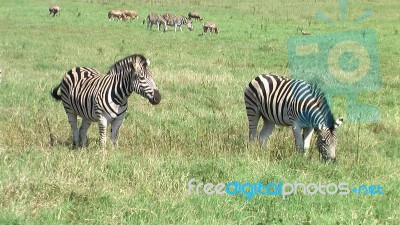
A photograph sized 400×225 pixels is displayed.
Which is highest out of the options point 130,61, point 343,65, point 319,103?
point 130,61

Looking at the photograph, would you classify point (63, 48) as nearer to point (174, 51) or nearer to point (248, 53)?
point (174, 51)

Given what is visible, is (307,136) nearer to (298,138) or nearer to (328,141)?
(298,138)

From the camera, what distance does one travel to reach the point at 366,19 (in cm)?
3588

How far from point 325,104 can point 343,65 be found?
11.6m

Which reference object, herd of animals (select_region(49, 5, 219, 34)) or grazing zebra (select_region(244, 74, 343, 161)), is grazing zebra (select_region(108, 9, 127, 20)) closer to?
herd of animals (select_region(49, 5, 219, 34))

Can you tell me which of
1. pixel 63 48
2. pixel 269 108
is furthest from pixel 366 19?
pixel 269 108

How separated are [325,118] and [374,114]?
4.78 m

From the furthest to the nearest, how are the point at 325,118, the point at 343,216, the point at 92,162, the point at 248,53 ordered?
1. the point at 248,53
2. the point at 325,118
3. the point at 92,162
4. the point at 343,216

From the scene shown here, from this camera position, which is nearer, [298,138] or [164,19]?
[298,138]

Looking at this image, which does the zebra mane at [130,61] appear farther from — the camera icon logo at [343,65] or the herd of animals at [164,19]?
the herd of animals at [164,19]

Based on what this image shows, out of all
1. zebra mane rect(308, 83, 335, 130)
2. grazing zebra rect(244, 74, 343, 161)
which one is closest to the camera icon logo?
zebra mane rect(308, 83, 335, 130)

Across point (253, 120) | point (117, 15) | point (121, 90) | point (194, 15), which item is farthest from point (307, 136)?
point (194, 15)

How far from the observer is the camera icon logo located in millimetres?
12914

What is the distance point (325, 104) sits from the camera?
25.4 feet
